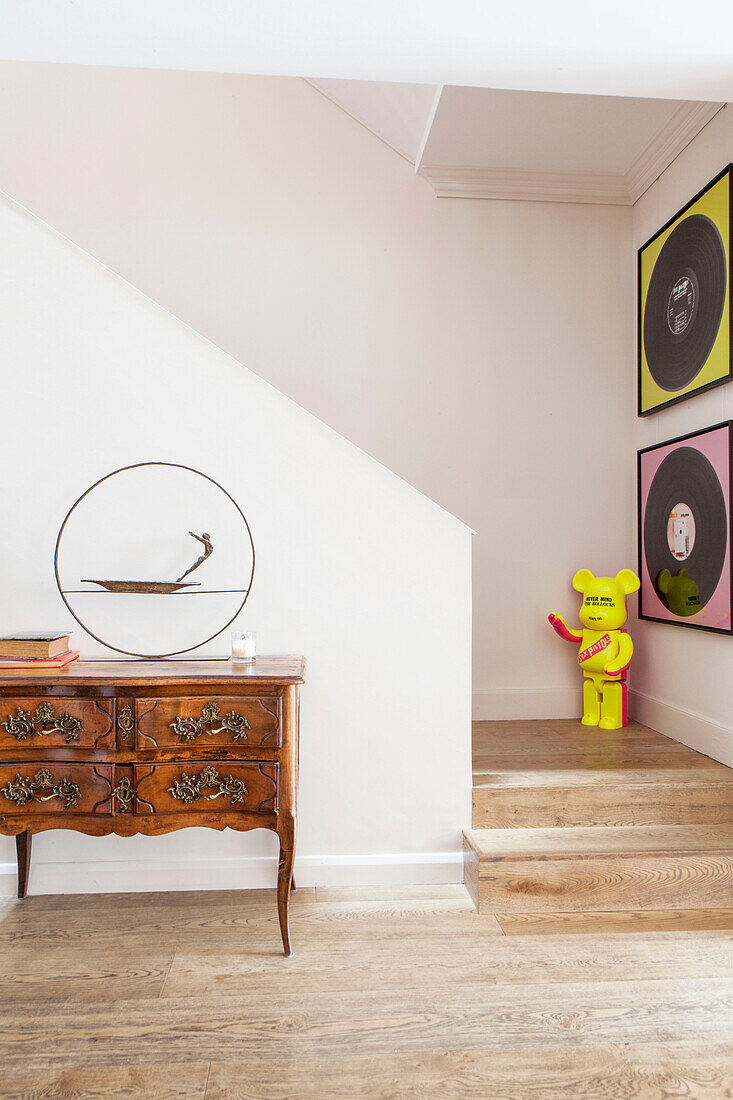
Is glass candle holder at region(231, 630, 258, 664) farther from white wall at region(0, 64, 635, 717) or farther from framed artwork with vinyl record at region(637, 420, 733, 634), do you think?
framed artwork with vinyl record at region(637, 420, 733, 634)

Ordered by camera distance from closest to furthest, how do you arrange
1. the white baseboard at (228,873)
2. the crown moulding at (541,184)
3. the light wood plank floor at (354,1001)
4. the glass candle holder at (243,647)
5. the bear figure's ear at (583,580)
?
the light wood plank floor at (354,1001) → the glass candle holder at (243,647) → the white baseboard at (228,873) → the bear figure's ear at (583,580) → the crown moulding at (541,184)

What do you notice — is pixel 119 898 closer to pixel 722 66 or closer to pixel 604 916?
pixel 604 916

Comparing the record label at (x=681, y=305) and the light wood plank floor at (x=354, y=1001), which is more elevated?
the record label at (x=681, y=305)

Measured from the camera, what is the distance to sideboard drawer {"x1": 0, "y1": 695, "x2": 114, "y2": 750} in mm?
2035

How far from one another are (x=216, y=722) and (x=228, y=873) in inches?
27.6

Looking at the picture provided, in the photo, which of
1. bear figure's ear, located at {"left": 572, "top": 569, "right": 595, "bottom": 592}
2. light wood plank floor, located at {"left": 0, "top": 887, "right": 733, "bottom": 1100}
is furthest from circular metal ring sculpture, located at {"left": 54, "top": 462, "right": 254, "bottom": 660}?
bear figure's ear, located at {"left": 572, "top": 569, "right": 595, "bottom": 592}

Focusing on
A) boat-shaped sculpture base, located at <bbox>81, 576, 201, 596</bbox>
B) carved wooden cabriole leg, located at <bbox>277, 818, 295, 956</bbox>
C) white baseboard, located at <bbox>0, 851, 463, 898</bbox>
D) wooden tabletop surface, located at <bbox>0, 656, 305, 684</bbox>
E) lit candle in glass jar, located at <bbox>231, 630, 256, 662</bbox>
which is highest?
boat-shaped sculpture base, located at <bbox>81, 576, 201, 596</bbox>

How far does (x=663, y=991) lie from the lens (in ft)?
6.14

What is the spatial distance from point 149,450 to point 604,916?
2.08m

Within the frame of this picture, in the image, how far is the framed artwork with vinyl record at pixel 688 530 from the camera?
2.81 meters

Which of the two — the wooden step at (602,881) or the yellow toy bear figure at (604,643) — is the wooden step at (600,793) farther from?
the yellow toy bear figure at (604,643)

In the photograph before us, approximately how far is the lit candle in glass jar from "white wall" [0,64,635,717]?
1.53 metres

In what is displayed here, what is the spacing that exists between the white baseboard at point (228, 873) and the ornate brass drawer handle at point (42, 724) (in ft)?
2.15

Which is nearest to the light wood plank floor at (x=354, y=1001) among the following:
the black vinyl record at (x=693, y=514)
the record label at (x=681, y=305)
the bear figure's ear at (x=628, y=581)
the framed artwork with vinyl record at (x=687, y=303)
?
the black vinyl record at (x=693, y=514)
